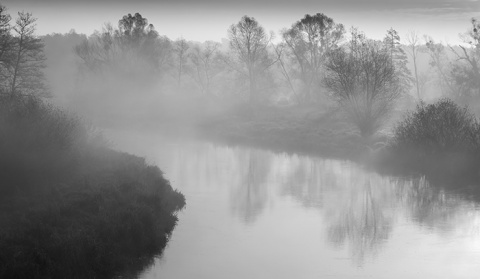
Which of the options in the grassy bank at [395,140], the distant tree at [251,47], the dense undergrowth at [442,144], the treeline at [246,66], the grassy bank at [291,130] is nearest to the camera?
the dense undergrowth at [442,144]

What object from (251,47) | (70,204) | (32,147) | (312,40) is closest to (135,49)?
(251,47)

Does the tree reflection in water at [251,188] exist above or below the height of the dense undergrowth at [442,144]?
below

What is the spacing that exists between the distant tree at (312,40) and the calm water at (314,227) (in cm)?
2583

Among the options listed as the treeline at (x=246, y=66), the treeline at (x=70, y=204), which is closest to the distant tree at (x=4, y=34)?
the treeline at (x=70, y=204)

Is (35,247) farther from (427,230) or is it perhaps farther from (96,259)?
(427,230)

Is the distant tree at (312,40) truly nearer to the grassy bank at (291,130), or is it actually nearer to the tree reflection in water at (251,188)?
the grassy bank at (291,130)

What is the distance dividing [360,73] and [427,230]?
2000 centimetres

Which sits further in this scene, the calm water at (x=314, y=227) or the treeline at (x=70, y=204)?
the calm water at (x=314, y=227)

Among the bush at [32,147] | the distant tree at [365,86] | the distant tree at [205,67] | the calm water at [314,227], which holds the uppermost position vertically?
the distant tree at [205,67]

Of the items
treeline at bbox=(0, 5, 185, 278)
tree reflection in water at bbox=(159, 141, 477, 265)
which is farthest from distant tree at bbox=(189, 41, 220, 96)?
treeline at bbox=(0, 5, 185, 278)

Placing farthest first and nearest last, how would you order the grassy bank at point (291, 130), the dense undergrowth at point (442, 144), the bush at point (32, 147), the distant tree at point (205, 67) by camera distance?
the distant tree at point (205, 67) → the grassy bank at point (291, 130) → the dense undergrowth at point (442, 144) → the bush at point (32, 147)

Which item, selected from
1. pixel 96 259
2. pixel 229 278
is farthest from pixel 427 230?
pixel 96 259

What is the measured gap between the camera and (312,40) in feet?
205

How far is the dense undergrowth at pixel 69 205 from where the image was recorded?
16266 mm
